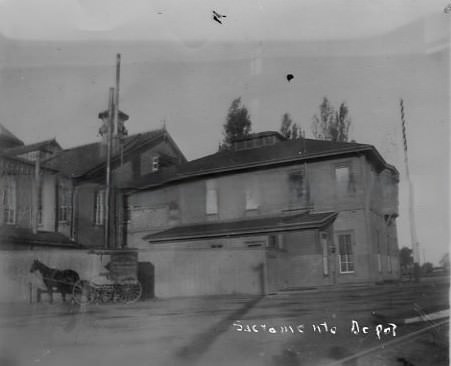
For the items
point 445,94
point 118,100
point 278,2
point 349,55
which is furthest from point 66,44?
point 445,94

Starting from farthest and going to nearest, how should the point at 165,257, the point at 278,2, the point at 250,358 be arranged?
the point at 278,2 < the point at 165,257 < the point at 250,358

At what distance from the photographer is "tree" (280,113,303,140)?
7.38 ft

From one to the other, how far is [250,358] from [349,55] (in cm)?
155

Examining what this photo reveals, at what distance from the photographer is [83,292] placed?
7.10 feet

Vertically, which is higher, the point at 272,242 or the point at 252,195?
the point at 252,195

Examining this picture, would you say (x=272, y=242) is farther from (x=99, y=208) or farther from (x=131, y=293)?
(x=99, y=208)

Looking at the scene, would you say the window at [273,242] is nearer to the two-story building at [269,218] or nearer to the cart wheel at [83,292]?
the two-story building at [269,218]

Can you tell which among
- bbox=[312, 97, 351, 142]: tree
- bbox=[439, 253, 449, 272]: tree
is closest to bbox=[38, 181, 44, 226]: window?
bbox=[312, 97, 351, 142]: tree

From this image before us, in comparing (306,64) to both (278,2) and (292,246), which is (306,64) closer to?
(278,2)

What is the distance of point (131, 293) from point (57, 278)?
1.18 feet

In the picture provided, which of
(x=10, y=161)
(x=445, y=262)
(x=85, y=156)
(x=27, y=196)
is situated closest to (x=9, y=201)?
(x=27, y=196)

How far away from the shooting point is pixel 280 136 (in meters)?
2.25

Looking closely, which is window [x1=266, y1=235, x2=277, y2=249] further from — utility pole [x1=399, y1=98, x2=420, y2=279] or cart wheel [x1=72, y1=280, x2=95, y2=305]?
cart wheel [x1=72, y1=280, x2=95, y2=305]

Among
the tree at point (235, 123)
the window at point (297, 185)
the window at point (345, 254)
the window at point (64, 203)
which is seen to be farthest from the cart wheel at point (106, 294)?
the window at point (345, 254)
